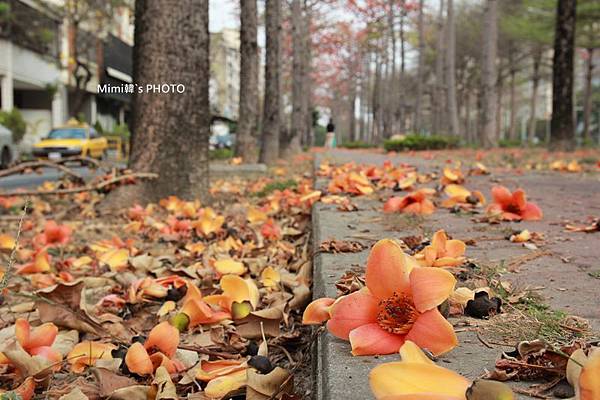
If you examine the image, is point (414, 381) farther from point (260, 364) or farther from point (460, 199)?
point (460, 199)

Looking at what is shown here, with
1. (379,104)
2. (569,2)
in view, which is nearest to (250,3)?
(569,2)

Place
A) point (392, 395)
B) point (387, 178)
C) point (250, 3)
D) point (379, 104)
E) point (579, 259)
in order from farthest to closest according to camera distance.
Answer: point (379, 104) < point (250, 3) < point (387, 178) < point (579, 259) < point (392, 395)

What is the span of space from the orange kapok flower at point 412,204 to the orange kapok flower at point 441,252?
106 cm

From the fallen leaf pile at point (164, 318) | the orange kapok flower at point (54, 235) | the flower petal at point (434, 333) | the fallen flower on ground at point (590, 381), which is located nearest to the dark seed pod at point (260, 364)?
the fallen leaf pile at point (164, 318)

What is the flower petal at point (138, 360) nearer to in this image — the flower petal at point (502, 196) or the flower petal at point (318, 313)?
the flower petal at point (318, 313)

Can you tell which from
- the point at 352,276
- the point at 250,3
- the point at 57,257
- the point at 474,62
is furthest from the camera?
the point at 474,62

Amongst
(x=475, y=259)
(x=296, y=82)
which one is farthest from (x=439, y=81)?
(x=475, y=259)

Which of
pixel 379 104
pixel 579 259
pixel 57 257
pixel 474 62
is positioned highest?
pixel 474 62

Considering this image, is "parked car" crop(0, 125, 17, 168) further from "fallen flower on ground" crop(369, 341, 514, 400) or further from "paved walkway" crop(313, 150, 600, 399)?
"fallen flower on ground" crop(369, 341, 514, 400)

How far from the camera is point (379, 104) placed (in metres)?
39.2

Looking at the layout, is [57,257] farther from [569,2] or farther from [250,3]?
[569,2]

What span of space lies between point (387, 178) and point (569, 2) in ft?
32.5

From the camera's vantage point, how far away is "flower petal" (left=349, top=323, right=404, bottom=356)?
3.41 ft

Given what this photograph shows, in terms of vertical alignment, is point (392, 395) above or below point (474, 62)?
below
